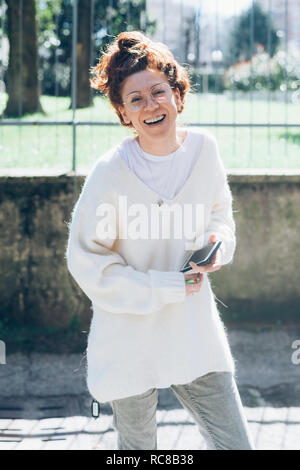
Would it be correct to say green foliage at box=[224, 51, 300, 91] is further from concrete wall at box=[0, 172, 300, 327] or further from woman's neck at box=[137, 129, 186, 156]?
woman's neck at box=[137, 129, 186, 156]

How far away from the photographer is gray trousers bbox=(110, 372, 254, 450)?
239 cm

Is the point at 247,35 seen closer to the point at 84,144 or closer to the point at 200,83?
the point at 200,83

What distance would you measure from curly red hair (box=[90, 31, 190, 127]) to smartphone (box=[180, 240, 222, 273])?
0.58 metres

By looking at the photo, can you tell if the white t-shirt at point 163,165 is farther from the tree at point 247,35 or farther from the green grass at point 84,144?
the tree at point 247,35

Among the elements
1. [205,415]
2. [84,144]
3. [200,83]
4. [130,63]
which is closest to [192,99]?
[84,144]

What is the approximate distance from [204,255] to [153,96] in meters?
0.57

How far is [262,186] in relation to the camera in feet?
17.3

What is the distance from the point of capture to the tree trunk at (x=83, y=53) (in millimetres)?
6410

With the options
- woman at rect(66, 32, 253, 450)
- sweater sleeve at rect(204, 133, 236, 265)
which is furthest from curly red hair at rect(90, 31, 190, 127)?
sweater sleeve at rect(204, 133, 236, 265)

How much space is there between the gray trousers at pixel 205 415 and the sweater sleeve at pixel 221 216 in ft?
1.44
